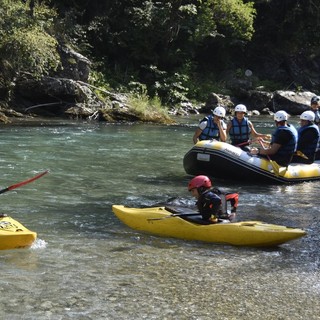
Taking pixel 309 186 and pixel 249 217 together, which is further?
pixel 309 186

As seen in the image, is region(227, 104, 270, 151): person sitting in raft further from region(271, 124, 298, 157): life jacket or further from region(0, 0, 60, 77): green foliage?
region(0, 0, 60, 77): green foliage

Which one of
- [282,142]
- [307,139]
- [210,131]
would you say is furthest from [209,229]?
[307,139]

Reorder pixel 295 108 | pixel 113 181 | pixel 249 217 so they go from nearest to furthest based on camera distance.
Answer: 1. pixel 249 217
2. pixel 113 181
3. pixel 295 108

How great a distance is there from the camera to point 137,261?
5.39 metres

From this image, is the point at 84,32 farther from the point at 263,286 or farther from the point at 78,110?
the point at 263,286

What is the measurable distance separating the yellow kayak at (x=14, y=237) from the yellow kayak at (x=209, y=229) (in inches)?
55.6

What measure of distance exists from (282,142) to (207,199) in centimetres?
373

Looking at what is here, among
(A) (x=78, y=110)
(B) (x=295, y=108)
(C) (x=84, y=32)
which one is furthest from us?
(B) (x=295, y=108)

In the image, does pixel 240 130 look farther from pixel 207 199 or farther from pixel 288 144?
pixel 207 199

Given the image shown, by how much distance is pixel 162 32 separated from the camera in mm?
Answer: 26875

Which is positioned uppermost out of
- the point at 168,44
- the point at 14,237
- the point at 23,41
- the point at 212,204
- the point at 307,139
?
the point at 168,44

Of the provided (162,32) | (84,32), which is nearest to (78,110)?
(84,32)

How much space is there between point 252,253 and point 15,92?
1645 centimetres

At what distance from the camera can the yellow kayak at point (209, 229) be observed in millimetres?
5930
